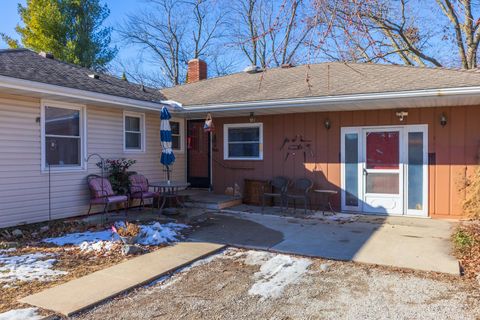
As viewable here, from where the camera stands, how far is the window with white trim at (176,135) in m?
11.2

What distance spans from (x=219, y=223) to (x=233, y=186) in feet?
9.47

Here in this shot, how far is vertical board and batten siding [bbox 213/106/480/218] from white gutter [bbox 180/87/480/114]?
112 cm

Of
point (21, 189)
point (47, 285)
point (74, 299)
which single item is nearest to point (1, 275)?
point (47, 285)

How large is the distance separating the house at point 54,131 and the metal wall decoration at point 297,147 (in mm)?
3409

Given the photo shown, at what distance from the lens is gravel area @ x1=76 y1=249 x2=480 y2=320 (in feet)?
11.9

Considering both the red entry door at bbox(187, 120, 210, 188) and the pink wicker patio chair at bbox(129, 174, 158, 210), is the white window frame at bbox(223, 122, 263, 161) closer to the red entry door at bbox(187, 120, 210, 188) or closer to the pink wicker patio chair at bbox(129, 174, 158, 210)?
the red entry door at bbox(187, 120, 210, 188)

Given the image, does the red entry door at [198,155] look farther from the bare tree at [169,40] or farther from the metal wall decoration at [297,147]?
the bare tree at [169,40]

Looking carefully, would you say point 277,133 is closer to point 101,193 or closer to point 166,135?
point 166,135

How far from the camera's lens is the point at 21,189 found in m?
7.12

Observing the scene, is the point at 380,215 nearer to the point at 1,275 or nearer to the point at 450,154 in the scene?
the point at 450,154

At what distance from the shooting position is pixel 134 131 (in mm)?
9766

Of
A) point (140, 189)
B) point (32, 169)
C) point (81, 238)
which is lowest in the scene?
point (81, 238)

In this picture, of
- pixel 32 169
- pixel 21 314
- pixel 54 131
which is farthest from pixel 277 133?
pixel 21 314

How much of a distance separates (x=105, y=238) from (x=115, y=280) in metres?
2.04
